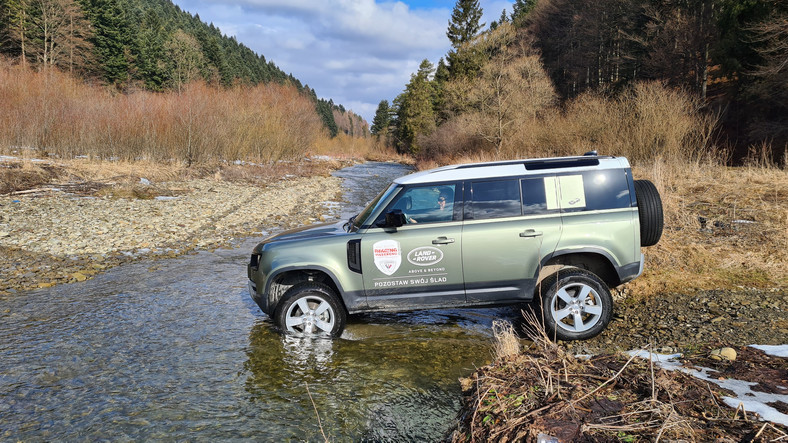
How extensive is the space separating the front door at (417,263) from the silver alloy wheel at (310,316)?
561mm

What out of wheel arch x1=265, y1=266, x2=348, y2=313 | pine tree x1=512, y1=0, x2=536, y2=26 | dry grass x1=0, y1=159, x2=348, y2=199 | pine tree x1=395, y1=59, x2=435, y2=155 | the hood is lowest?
wheel arch x1=265, y1=266, x2=348, y2=313

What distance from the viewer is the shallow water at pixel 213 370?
417cm

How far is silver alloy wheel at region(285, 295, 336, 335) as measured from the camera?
19.3 ft

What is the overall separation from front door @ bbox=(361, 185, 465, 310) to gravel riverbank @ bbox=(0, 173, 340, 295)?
6343 mm

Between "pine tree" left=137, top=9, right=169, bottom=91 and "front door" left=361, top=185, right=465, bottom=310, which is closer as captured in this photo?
"front door" left=361, top=185, right=465, bottom=310

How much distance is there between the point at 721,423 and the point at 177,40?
57465 millimetres

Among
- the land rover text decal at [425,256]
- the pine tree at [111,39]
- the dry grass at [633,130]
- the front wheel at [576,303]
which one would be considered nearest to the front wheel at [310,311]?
the land rover text decal at [425,256]

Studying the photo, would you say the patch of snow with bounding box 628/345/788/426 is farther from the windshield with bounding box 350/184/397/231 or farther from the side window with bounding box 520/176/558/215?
the windshield with bounding box 350/184/397/231

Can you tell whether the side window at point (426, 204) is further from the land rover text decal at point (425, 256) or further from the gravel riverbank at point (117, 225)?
the gravel riverbank at point (117, 225)

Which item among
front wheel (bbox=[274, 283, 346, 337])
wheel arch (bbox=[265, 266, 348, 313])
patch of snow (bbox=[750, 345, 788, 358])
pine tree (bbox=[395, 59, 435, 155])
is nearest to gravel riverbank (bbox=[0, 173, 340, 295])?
wheel arch (bbox=[265, 266, 348, 313])

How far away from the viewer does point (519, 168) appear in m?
5.83

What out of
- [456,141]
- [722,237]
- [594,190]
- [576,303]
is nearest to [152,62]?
[456,141]

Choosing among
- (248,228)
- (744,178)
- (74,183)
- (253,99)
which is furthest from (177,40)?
(744,178)

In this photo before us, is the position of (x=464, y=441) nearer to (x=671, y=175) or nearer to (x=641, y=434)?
(x=641, y=434)
